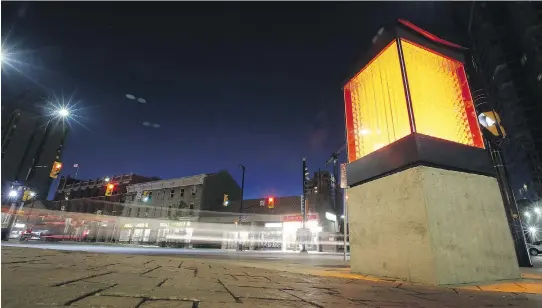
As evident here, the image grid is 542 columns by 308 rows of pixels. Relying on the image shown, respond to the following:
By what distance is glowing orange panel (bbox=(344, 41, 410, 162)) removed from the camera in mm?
4555

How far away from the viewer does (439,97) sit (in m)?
4.67

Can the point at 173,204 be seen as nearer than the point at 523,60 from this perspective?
Yes

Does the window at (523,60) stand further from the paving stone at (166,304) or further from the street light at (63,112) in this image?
the street light at (63,112)

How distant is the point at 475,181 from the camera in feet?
13.6

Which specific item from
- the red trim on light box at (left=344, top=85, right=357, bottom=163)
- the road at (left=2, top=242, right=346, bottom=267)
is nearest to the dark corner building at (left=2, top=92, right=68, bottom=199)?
the road at (left=2, top=242, right=346, bottom=267)

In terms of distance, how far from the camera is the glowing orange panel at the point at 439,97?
14.4ft

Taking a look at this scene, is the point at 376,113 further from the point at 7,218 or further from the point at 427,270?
the point at 7,218

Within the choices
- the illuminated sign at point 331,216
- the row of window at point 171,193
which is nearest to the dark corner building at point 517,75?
the illuminated sign at point 331,216

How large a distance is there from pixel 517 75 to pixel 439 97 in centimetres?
5727

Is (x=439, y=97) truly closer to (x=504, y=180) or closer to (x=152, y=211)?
(x=504, y=180)

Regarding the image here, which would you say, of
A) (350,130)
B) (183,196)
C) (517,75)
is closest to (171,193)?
(183,196)

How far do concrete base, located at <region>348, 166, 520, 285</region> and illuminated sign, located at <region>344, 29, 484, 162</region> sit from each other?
87 centimetres

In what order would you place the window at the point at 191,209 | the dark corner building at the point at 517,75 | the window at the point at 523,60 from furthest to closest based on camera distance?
the window at the point at 523,60
the dark corner building at the point at 517,75
the window at the point at 191,209

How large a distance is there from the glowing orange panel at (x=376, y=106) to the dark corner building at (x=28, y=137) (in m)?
19.5
